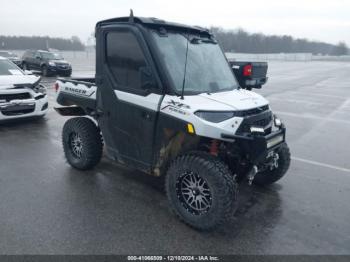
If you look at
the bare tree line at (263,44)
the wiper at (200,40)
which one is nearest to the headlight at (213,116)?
the wiper at (200,40)

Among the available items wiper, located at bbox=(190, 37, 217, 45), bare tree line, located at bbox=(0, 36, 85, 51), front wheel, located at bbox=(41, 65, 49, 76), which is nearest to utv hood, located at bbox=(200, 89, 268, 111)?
wiper, located at bbox=(190, 37, 217, 45)

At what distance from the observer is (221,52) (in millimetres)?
4508

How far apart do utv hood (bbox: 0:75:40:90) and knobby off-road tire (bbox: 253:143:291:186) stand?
600 centimetres

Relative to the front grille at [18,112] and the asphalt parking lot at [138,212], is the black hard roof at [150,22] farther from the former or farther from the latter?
the front grille at [18,112]

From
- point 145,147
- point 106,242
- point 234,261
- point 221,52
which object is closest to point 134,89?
point 145,147

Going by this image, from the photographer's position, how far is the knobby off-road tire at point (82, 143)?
486 cm

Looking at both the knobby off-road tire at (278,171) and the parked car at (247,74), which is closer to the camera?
the knobby off-road tire at (278,171)

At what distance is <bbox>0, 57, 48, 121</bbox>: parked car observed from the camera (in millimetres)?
7262

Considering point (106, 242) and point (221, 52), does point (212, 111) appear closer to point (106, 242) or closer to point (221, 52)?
point (221, 52)

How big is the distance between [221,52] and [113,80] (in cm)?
159

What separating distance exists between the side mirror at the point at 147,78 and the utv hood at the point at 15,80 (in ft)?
16.9

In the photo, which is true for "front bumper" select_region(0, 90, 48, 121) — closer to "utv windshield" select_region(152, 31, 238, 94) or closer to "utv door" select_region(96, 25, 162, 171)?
"utv door" select_region(96, 25, 162, 171)

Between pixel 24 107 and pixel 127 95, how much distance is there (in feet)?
15.1

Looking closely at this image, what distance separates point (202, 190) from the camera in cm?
354
